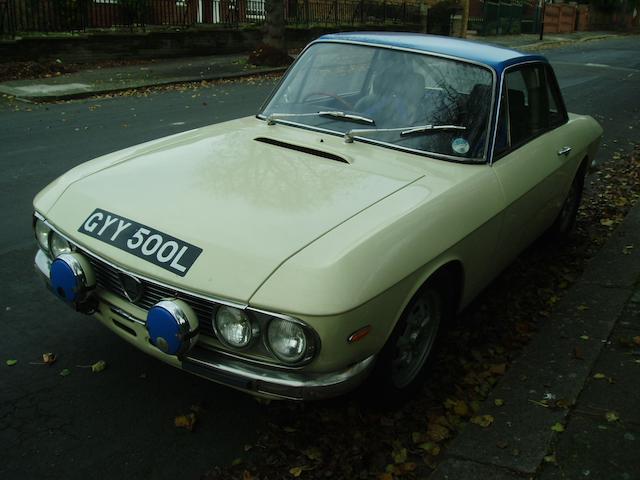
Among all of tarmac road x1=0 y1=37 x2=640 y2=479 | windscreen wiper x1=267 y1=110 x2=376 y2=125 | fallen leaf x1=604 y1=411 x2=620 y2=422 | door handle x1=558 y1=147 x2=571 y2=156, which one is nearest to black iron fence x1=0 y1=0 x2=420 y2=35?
tarmac road x1=0 y1=37 x2=640 y2=479

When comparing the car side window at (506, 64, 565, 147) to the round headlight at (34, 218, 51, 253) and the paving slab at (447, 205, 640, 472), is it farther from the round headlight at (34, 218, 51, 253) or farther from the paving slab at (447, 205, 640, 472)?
the round headlight at (34, 218, 51, 253)

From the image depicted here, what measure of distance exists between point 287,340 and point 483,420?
3.96ft

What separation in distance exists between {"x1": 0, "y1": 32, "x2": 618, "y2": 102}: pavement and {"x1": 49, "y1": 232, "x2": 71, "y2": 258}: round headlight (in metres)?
10.1

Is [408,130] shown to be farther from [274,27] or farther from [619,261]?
[274,27]

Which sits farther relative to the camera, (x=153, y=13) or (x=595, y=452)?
(x=153, y=13)

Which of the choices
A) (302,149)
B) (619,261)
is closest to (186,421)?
(302,149)

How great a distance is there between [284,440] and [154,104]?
1006cm

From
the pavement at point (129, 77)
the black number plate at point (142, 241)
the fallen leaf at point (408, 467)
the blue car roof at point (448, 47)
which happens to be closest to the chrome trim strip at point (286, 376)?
the black number plate at point (142, 241)

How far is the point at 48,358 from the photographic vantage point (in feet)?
12.2

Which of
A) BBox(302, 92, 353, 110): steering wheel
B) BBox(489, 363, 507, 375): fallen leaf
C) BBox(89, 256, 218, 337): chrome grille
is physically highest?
BBox(302, 92, 353, 110): steering wheel

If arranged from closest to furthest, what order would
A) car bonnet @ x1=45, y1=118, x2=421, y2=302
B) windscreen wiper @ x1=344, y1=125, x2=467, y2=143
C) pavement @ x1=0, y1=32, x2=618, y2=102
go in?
car bonnet @ x1=45, y1=118, x2=421, y2=302
windscreen wiper @ x1=344, y1=125, x2=467, y2=143
pavement @ x1=0, y1=32, x2=618, y2=102

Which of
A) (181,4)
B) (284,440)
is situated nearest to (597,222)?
(284,440)

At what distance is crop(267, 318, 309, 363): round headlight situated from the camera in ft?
8.78

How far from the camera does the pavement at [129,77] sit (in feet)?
42.8
